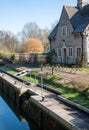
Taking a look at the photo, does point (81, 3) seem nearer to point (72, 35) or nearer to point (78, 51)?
point (72, 35)

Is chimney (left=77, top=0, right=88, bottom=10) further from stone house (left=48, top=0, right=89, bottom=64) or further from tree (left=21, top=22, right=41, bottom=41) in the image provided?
tree (left=21, top=22, right=41, bottom=41)

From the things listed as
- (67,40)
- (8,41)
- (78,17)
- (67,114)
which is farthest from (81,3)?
(8,41)

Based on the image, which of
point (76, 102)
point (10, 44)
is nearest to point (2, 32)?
point (10, 44)

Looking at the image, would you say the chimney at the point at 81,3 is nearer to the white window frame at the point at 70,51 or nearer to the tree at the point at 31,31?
the white window frame at the point at 70,51

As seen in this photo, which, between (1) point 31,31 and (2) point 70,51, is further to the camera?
(1) point 31,31

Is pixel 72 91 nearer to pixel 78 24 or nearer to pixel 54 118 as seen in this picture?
pixel 54 118

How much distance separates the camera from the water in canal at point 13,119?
17719 mm

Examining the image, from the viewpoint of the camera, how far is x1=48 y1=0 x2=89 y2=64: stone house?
35.7 metres

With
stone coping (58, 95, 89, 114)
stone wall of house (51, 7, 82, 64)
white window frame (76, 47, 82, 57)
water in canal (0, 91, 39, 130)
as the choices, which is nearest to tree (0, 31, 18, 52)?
stone wall of house (51, 7, 82, 64)

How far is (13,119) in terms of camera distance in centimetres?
1991

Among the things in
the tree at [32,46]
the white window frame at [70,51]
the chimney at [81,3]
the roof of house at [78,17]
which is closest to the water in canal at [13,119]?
the roof of house at [78,17]

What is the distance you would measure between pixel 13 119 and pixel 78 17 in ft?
74.9

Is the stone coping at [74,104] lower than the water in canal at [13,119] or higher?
higher

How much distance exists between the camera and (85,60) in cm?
3488
